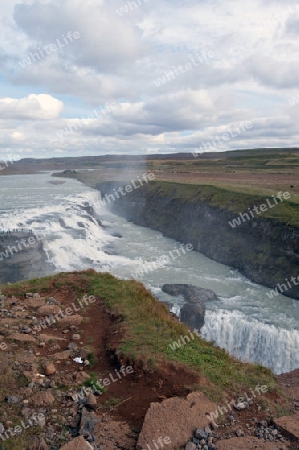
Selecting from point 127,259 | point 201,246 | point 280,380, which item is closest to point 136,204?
point 201,246

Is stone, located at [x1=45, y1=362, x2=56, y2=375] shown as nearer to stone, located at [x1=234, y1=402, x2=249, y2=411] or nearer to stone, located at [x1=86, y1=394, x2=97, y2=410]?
stone, located at [x1=86, y1=394, x2=97, y2=410]

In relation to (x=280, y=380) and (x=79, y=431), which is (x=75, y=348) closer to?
(x=79, y=431)

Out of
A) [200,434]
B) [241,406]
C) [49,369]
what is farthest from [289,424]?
[49,369]

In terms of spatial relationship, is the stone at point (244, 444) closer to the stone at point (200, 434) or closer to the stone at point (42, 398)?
the stone at point (200, 434)

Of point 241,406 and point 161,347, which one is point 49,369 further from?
point 241,406

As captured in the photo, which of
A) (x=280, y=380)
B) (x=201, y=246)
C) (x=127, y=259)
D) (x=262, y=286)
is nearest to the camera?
(x=280, y=380)

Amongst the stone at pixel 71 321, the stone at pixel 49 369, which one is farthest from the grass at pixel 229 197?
the stone at pixel 49 369

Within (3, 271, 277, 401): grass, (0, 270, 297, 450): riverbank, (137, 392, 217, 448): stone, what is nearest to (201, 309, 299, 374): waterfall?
(3, 271, 277, 401): grass
